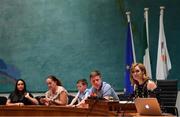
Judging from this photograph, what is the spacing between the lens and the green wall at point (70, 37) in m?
Answer: 8.61

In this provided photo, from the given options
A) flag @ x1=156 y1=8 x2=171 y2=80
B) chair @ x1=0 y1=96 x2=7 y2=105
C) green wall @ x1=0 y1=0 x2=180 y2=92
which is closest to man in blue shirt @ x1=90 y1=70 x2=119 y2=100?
flag @ x1=156 y1=8 x2=171 y2=80

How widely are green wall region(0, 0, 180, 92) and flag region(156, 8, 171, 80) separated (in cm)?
38

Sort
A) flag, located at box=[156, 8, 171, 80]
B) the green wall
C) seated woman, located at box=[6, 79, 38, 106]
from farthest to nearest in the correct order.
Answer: the green wall, flag, located at box=[156, 8, 171, 80], seated woman, located at box=[6, 79, 38, 106]

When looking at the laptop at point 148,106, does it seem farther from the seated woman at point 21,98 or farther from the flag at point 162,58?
the flag at point 162,58

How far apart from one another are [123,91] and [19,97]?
2.45 m

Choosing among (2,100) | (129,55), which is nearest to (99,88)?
(129,55)

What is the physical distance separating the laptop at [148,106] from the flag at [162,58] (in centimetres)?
352

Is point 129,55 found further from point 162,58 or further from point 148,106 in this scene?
point 148,106

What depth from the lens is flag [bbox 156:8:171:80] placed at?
794cm

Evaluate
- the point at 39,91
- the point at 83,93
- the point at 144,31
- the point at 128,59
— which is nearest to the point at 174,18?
the point at 144,31

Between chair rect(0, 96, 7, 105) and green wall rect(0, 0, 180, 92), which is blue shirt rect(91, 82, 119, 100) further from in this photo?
chair rect(0, 96, 7, 105)

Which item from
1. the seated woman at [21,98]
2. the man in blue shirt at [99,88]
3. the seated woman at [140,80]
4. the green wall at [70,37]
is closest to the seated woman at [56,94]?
the seated woman at [21,98]

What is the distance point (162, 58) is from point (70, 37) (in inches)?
85.6

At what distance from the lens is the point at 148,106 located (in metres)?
4.38
